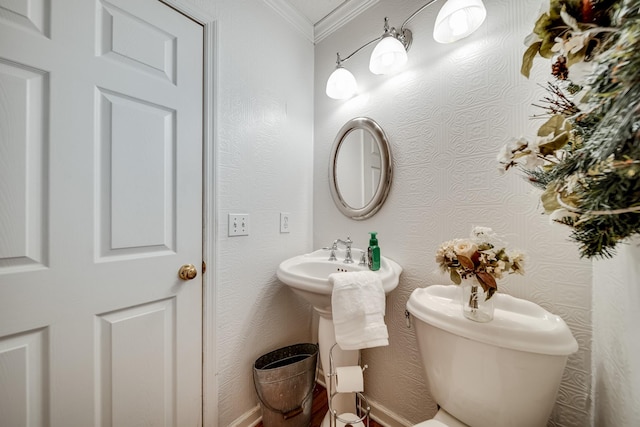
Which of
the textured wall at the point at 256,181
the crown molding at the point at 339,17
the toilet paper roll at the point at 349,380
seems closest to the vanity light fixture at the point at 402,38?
the crown molding at the point at 339,17

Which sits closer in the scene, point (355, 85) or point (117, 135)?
point (117, 135)

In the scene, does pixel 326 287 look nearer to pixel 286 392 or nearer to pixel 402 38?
pixel 286 392

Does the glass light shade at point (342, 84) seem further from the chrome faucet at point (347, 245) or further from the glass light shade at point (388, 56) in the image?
the chrome faucet at point (347, 245)

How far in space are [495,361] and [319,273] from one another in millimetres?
845

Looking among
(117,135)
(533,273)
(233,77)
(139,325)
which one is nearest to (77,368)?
(139,325)

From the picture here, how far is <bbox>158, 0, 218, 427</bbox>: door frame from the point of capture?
105 centimetres

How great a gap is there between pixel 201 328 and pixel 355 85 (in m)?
1.50

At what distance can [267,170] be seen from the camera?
4.29 ft

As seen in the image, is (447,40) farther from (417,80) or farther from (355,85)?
(355,85)

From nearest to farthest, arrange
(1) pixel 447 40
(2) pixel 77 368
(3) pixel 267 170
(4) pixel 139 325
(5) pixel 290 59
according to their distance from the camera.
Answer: (2) pixel 77 368
(4) pixel 139 325
(1) pixel 447 40
(3) pixel 267 170
(5) pixel 290 59

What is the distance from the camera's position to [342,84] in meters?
1.32

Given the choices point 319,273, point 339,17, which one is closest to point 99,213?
point 319,273

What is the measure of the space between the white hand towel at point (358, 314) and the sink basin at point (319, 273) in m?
0.08

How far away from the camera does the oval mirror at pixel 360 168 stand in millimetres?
1236
